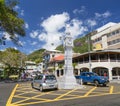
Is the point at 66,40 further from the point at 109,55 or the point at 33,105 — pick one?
the point at 109,55

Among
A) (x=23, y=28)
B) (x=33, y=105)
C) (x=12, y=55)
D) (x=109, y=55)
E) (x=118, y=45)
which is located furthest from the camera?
(x=12, y=55)

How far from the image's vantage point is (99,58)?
45875 mm

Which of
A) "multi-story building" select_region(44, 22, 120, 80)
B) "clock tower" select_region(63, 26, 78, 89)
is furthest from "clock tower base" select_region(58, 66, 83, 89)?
"multi-story building" select_region(44, 22, 120, 80)

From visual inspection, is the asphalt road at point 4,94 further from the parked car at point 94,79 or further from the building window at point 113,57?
the building window at point 113,57

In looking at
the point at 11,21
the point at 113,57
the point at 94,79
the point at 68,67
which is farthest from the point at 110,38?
the point at 68,67

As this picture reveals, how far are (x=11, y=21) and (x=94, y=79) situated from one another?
56.4 ft

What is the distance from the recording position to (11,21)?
117 ft

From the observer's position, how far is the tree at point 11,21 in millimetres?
34125

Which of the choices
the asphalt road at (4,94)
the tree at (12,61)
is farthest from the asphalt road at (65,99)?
the tree at (12,61)

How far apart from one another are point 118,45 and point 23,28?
2976 cm

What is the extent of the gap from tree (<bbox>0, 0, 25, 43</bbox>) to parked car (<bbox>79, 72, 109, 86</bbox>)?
14.9 m

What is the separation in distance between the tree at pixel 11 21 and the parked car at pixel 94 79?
1486 centimetres

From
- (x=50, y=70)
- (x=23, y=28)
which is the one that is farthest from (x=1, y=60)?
(x=23, y=28)

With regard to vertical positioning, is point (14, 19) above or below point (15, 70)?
above
